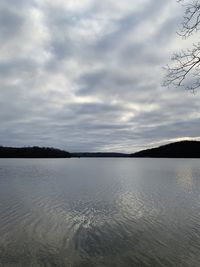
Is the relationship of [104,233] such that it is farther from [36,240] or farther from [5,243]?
[5,243]

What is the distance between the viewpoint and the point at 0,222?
16172mm

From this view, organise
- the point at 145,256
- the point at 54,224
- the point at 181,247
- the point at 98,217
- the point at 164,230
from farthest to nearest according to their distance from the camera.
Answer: the point at 98,217 < the point at 54,224 < the point at 164,230 < the point at 181,247 < the point at 145,256

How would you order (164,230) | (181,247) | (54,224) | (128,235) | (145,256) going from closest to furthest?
(145,256), (181,247), (128,235), (164,230), (54,224)

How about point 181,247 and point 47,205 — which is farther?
point 47,205

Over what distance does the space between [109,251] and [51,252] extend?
7.22 feet

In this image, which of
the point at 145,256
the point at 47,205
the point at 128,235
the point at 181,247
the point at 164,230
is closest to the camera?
the point at 145,256

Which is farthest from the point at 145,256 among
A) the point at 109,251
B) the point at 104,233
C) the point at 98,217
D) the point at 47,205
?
the point at 47,205

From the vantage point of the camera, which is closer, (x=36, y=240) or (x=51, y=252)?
(x=51, y=252)

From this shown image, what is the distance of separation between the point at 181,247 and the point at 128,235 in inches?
101

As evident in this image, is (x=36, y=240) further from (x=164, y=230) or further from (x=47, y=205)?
(x=47, y=205)

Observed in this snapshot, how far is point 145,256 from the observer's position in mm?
10820

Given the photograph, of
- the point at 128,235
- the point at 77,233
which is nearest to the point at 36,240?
the point at 77,233

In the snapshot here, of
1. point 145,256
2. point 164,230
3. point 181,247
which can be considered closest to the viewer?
point 145,256

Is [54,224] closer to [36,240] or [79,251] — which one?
[36,240]
